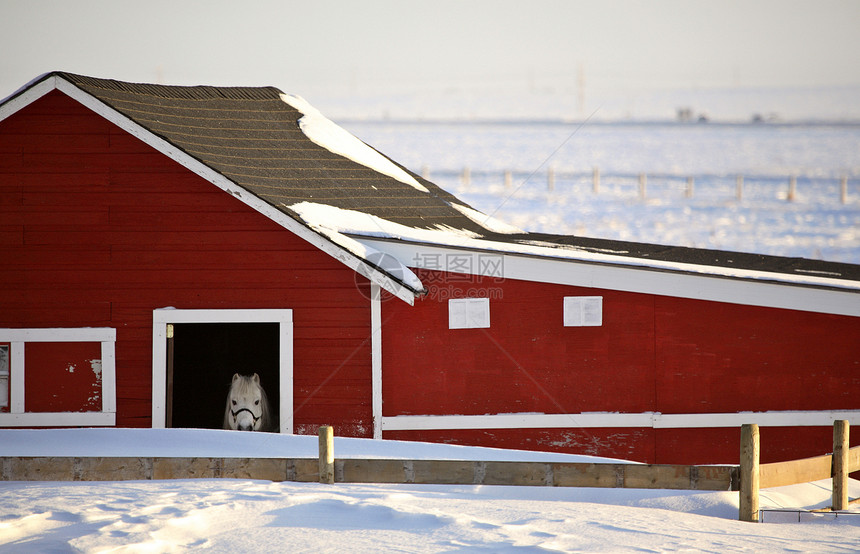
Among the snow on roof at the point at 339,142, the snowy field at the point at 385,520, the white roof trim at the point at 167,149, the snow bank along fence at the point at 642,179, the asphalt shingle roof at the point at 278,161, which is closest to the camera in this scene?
the snowy field at the point at 385,520

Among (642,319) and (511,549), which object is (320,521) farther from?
(642,319)

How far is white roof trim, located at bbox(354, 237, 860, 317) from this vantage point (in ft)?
34.4

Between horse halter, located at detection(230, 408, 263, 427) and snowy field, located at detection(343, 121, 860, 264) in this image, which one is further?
snowy field, located at detection(343, 121, 860, 264)

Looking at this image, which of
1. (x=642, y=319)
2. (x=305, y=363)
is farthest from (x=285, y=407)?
(x=642, y=319)

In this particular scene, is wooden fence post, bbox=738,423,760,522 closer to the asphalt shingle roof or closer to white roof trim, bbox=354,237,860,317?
white roof trim, bbox=354,237,860,317

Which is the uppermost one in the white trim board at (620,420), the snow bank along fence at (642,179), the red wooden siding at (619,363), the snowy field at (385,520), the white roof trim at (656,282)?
the snow bank along fence at (642,179)

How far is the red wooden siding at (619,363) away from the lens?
10516 millimetres

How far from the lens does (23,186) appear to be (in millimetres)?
10461

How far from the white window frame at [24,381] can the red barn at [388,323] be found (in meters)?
0.03

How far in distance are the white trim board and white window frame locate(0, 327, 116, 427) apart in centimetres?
326

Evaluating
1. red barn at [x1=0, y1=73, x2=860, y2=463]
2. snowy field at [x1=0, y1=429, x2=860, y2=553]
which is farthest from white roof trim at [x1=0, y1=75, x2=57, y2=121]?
snowy field at [x1=0, y1=429, x2=860, y2=553]

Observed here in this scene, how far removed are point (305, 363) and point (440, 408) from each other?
169cm

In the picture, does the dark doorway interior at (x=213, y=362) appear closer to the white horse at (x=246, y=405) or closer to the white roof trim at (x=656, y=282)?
the white horse at (x=246, y=405)

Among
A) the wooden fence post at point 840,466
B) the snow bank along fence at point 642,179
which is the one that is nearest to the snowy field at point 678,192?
the snow bank along fence at point 642,179
